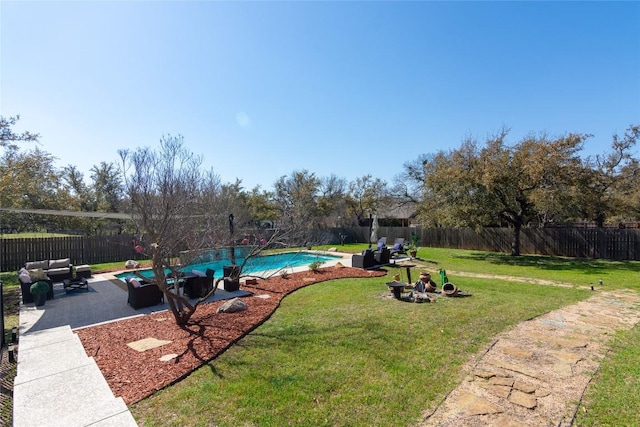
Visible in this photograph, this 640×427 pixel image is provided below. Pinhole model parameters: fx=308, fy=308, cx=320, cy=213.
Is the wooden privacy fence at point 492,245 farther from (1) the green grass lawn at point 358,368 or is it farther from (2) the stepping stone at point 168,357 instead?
(2) the stepping stone at point 168,357

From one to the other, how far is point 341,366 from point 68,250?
47.7 ft

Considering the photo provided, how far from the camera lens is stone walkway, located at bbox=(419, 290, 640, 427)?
2703 mm

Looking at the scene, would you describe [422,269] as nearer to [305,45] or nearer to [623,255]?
[305,45]

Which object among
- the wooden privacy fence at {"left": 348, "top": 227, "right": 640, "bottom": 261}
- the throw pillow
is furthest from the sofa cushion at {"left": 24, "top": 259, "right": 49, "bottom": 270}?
the wooden privacy fence at {"left": 348, "top": 227, "right": 640, "bottom": 261}

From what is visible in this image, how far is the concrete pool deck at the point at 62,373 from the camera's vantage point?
2775 mm

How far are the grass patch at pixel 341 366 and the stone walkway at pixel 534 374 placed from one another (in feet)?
0.64

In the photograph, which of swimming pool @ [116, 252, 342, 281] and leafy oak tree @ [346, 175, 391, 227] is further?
leafy oak tree @ [346, 175, 391, 227]

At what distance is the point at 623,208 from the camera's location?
15.3 meters

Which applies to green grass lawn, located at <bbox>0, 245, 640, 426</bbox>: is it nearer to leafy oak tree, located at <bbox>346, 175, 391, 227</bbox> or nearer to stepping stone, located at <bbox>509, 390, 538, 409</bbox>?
stepping stone, located at <bbox>509, 390, 538, 409</bbox>

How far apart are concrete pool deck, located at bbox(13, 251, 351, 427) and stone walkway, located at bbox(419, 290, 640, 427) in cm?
305

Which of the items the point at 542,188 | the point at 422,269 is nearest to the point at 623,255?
the point at 542,188

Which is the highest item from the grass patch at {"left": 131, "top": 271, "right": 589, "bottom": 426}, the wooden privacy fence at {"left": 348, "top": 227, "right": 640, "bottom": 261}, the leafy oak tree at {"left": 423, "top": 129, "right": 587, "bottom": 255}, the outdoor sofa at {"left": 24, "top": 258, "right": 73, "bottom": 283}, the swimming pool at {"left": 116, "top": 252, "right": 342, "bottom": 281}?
the leafy oak tree at {"left": 423, "top": 129, "right": 587, "bottom": 255}

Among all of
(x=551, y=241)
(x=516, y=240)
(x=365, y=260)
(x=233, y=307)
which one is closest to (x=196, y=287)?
(x=233, y=307)

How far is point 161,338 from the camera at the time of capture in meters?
4.78
